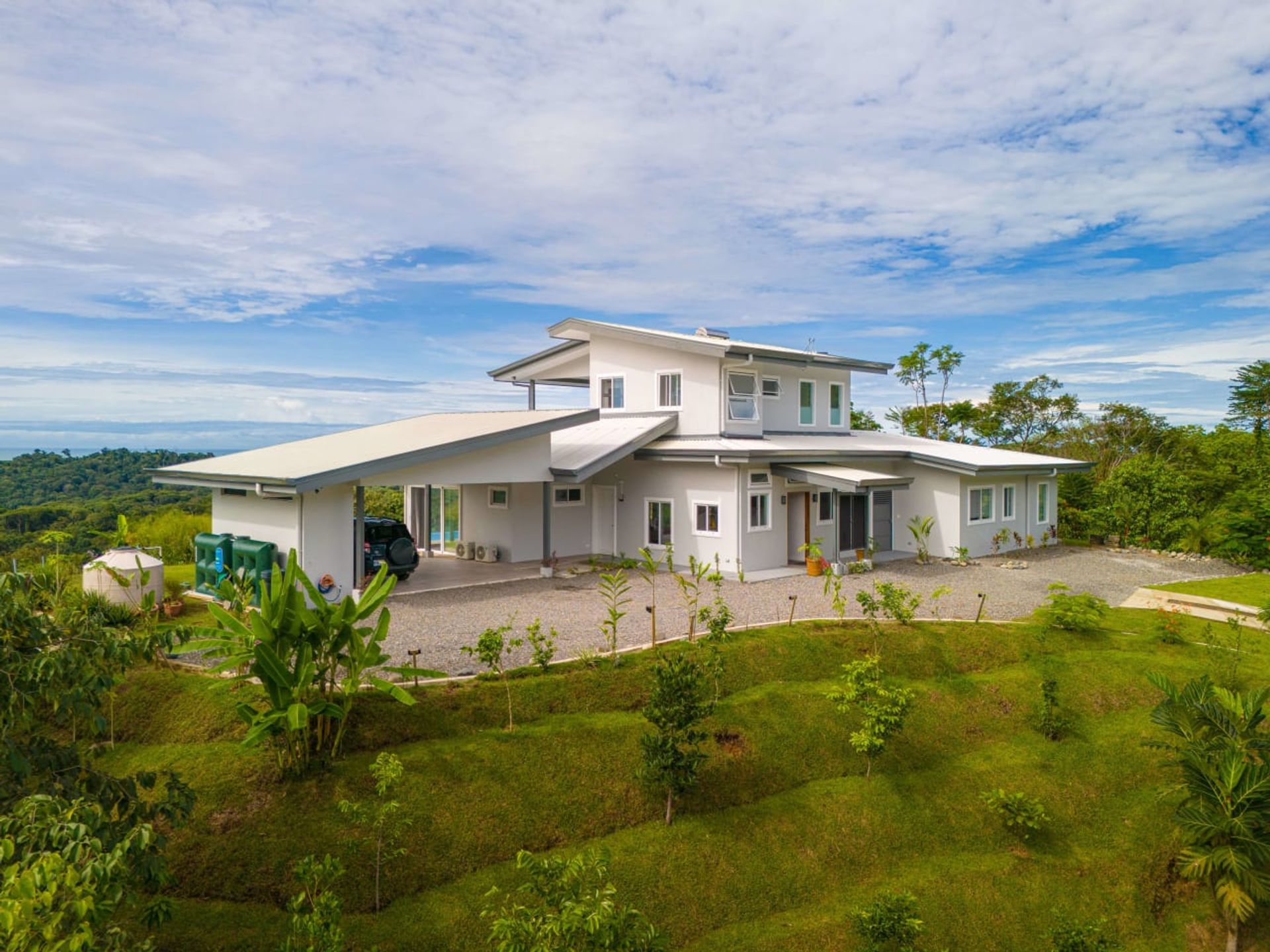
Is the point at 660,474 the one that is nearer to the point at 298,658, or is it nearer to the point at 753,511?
the point at 753,511

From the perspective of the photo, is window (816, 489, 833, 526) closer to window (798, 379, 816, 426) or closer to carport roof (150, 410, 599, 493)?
window (798, 379, 816, 426)

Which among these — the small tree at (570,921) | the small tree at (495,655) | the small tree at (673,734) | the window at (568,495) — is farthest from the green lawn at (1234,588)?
the small tree at (570,921)

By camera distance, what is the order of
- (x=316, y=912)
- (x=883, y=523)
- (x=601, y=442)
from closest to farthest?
(x=316, y=912), (x=601, y=442), (x=883, y=523)

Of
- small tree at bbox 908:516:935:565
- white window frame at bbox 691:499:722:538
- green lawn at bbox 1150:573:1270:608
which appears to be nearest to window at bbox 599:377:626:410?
white window frame at bbox 691:499:722:538

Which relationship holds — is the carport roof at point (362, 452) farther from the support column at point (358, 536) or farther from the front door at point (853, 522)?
the front door at point (853, 522)

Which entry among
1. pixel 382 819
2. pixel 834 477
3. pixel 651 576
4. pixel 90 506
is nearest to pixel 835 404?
pixel 834 477

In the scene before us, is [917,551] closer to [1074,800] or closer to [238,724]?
[1074,800]
